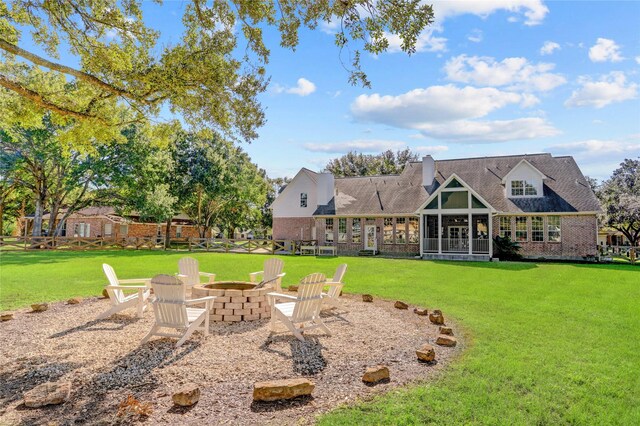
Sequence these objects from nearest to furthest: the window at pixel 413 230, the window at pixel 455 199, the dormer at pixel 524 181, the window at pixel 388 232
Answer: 1. the window at pixel 455 199
2. the dormer at pixel 524 181
3. the window at pixel 413 230
4. the window at pixel 388 232

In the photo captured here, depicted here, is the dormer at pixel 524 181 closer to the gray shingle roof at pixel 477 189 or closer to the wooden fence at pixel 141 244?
the gray shingle roof at pixel 477 189

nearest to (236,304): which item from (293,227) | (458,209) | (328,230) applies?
(458,209)

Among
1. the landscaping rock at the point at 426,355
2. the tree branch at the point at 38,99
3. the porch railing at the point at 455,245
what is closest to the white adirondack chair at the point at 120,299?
the tree branch at the point at 38,99

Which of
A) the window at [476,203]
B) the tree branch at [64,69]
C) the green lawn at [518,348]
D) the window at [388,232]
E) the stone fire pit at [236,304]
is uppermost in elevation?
the tree branch at [64,69]

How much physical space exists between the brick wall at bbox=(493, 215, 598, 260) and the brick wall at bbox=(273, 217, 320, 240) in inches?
596

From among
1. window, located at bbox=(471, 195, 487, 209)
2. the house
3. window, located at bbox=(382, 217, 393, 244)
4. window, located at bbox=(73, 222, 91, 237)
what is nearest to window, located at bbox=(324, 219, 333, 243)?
the house

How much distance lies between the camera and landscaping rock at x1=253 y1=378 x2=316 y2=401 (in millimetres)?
4035

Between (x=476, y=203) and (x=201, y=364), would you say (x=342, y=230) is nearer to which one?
(x=476, y=203)

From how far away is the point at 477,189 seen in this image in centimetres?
2603

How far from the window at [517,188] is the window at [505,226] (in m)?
1.89

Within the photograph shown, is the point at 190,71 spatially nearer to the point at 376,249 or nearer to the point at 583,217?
the point at 376,249

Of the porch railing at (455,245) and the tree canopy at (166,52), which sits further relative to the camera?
the porch railing at (455,245)

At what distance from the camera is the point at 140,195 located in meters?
30.7

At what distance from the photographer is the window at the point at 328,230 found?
93.2ft
